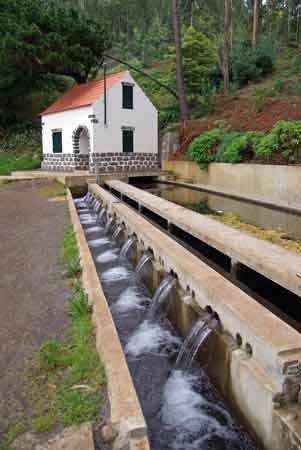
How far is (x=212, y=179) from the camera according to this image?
50.2ft

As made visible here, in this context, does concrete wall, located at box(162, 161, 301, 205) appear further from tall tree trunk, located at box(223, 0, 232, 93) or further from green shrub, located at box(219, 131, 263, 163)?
tall tree trunk, located at box(223, 0, 232, 93)

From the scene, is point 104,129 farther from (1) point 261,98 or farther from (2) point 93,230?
(2) point 93,230

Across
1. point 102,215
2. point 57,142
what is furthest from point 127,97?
point 102,215

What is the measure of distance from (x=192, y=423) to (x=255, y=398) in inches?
26.4

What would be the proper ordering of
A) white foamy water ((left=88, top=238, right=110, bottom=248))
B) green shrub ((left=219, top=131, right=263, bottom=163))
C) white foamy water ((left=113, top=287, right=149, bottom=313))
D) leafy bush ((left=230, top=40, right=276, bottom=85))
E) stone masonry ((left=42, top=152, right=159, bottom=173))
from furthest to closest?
leafy bush ((left=230, top=40, right=276, bottom=85))
stone masonry ((left=42, top=152, right=159, bottom=173))
green shrub ((left=219, top=131, right=263, bottom=163))
white foamy water ((left=88, top=238, right=110, bottom=248))
white foamy water ((left=113, top=287, right=149, bottom=313))

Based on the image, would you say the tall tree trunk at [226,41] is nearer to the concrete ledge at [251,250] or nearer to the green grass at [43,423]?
the concrete ledge at [251,250]

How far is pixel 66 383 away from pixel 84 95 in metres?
19.5

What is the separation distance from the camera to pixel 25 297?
Answer: 459 centimetres

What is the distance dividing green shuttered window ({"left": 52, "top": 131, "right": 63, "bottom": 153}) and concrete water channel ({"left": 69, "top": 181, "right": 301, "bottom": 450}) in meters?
16.4

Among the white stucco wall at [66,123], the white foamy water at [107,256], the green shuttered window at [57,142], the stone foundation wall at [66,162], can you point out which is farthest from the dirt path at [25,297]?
the green shuttered window at [57,142]

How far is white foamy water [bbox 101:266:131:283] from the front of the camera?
630 centimetres

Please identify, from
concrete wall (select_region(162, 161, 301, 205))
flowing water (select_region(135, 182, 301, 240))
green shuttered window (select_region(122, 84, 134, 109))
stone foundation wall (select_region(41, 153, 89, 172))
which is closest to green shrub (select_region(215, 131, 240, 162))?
concrete wall (select_region(162, 161, 301, 205))

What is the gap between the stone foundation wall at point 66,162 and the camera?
20.2 m

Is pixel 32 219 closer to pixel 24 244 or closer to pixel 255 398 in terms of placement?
pixel 24 244
